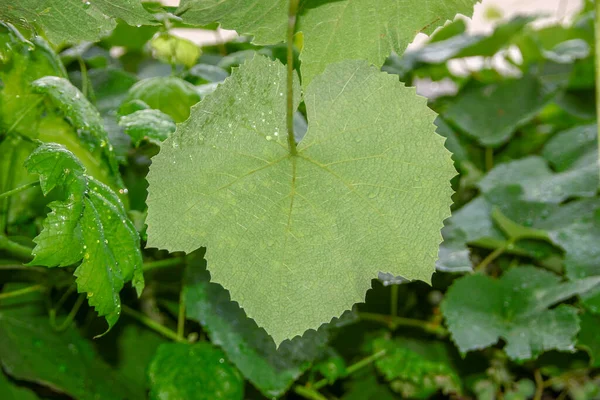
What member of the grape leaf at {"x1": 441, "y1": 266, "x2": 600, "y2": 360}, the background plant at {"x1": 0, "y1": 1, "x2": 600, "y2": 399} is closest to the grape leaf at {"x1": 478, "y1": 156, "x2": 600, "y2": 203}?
the background plant at {"x1": 0, "y1": 1, "x2": 600, "y2": 399}

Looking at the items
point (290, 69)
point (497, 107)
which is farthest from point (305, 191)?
point (497, 107)

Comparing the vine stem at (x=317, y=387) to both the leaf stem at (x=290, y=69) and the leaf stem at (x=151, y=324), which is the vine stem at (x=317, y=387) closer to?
the leaf stem at (x=151, y=324)

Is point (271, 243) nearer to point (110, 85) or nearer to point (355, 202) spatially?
point (355, 202)

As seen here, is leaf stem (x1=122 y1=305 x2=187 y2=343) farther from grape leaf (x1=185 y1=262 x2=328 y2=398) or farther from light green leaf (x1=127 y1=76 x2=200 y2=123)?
light green leaf (x1=127 y1=76 x2=200 y2=123)

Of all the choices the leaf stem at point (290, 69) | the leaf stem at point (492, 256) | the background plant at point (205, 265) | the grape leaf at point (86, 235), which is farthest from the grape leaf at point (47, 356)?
the leaf stem at point (492, 256)

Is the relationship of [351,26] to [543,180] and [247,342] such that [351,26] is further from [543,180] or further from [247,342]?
[543,180]
